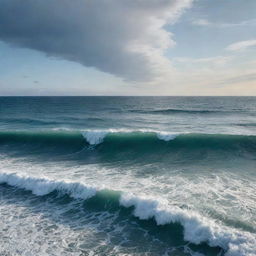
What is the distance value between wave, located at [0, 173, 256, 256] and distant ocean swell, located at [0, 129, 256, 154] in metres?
6.45

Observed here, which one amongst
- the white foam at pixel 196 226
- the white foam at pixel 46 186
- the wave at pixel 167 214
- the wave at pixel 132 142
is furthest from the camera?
the wave at pixel 132 142

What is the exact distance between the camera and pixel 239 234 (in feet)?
19.0

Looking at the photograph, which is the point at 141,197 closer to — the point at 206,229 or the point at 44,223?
the point at 206,229

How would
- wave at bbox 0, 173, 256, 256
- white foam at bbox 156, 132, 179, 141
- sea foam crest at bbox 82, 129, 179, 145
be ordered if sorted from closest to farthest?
wave at bbox 0, 173, 256, 256
white foam at bbox 156, 132, 179, 141
sea foam crest at bbox 82, 129, 179, 145

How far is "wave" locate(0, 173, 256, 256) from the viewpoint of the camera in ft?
18.3

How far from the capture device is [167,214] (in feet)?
22.8

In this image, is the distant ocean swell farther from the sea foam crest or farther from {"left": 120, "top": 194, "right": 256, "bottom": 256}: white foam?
{"left": 120, "top": 194, "right": 256, "bottom": 256}: white foam

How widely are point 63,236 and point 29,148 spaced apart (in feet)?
39.2

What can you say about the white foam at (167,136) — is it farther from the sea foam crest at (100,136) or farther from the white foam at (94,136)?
the white foam at (94,136)

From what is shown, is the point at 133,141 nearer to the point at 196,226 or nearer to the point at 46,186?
the point at 46,186

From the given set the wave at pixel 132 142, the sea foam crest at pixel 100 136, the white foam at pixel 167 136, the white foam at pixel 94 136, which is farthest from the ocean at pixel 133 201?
the white foam at pixel 94 136

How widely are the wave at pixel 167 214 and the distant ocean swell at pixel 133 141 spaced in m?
6.45

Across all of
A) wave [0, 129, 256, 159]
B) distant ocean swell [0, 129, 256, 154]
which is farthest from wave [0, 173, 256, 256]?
distant ocean swell [0, 129, 256, 154]

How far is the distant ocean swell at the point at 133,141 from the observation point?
49.6 ft
